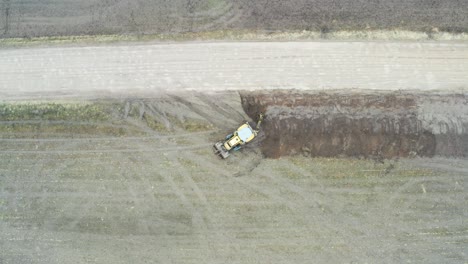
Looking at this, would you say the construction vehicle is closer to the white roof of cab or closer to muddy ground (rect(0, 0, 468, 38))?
the white roof of cab

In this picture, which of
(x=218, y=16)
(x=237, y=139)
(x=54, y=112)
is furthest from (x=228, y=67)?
(x=54, y=112)

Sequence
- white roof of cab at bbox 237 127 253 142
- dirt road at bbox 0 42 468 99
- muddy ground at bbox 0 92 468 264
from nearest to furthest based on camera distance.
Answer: muddy ground at bbox 0 92 468 264 < white roof of cab at bbox 237 127 253 142 < dirt road at bbox 0 42 468 99

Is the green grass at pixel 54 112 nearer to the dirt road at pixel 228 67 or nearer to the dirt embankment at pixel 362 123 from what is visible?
the dirt road at pixel 228 67

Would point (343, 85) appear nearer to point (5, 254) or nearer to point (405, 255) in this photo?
point (405, 255)

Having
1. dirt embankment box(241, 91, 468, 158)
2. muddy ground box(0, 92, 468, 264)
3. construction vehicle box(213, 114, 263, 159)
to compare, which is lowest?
muddy ground box(0, 92, 468, 264)

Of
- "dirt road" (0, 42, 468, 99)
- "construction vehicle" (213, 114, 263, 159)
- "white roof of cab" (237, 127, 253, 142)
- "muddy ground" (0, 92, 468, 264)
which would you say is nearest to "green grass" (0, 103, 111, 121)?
"muddy ground" (0, 92, 468, 264)

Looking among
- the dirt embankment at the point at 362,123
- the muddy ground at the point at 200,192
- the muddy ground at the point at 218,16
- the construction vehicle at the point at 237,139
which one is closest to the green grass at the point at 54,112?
the muddy ground at the point at 200,192

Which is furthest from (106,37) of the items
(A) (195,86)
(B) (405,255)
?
(B) (405,255)

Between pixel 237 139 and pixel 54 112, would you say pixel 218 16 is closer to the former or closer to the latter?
pixel 237 139
